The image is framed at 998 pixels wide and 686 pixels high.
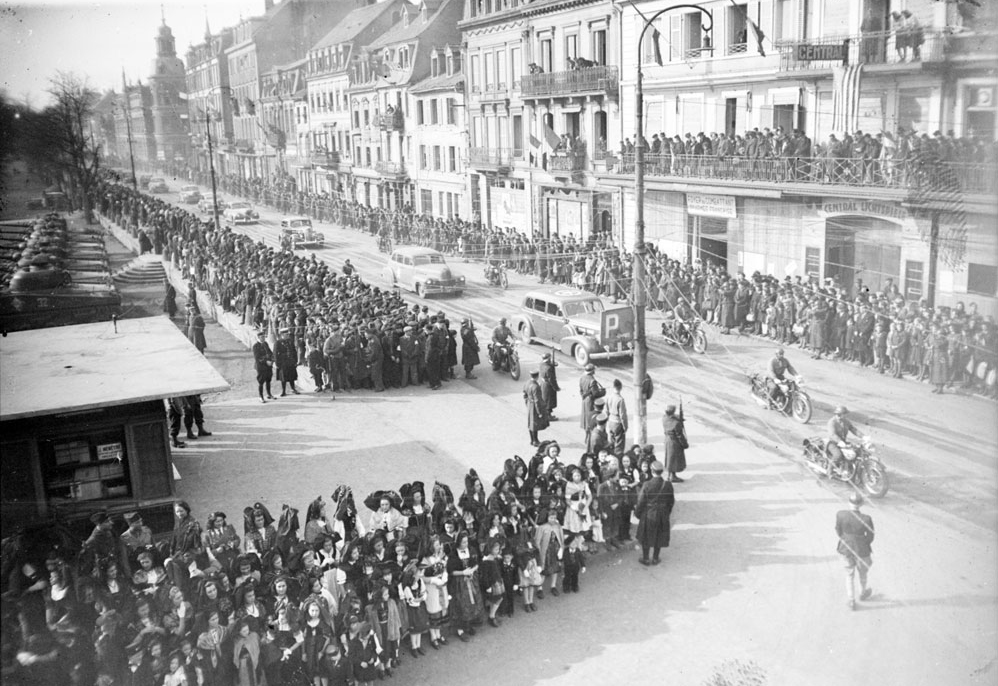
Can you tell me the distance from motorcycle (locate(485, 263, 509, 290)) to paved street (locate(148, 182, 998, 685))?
12174 millimetres

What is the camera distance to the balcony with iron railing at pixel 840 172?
21375 mm

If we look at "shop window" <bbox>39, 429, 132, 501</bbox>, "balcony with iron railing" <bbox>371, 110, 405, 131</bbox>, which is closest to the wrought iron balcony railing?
Answer: "balcony with iron railing" <bbox>371, 110, 405, 131</bbox>

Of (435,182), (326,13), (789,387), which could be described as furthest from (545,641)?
(326,13)

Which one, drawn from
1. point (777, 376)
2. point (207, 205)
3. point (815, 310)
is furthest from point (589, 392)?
point (207, 205)

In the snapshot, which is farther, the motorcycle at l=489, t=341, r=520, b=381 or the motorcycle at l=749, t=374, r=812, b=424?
the motorcycle at l=489, t=341, r=520, b=381

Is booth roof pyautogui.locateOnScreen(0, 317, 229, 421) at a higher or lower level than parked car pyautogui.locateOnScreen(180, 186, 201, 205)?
lower

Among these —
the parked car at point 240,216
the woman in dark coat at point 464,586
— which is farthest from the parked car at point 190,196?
the woman in dark coat at point 464,586

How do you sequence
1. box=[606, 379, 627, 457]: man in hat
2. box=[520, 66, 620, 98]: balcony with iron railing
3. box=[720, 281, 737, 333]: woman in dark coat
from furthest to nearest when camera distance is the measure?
box=[520, 66, 620, 98]: balcony with iron railing → box=[720, 281, 737, 333]: woman in dark coat → box=[606, 379, 627, 457]: man in hat

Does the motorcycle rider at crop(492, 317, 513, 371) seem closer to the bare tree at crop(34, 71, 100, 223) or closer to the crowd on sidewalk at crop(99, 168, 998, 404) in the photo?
the crowd on sidewalk at crop(99, 168, 998, 404)

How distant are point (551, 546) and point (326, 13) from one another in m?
81.1

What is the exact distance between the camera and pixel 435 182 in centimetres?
5666

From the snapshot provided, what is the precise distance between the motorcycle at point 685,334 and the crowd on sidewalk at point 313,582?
40.2 feet

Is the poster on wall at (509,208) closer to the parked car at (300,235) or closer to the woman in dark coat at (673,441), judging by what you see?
the parked car at (300,235)

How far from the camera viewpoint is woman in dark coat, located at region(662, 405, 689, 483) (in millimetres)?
15398
